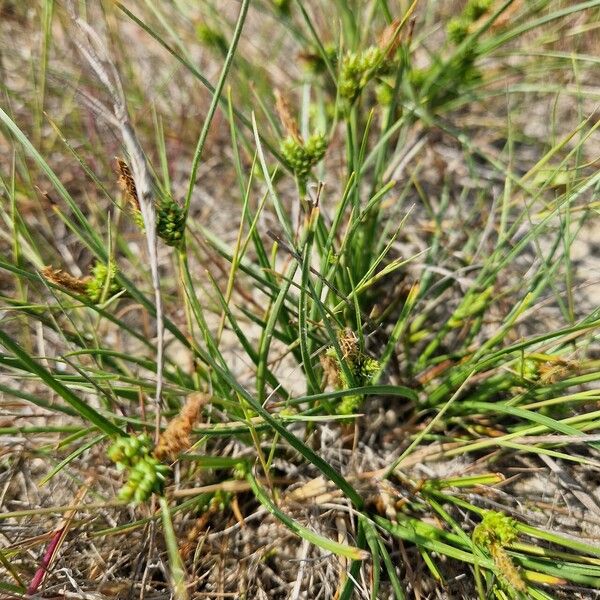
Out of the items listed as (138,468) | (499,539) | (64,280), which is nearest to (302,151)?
(64,280)

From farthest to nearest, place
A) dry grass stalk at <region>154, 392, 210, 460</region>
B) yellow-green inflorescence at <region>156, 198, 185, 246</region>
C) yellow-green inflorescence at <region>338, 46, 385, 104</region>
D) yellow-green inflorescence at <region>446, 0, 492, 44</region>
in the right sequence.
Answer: yellow-green inflorescence at <region>446, 0, 492, 44</region>, yellow-green inflorescence at <region>338, 46, 385, 104</region>, yellow-green inflorescence at <region>156, 198, 185, 246</region>, dry grass stalk at <region>154, 392, 210, 460</region>

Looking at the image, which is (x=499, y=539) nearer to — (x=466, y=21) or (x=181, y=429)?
(x=181, y=429)

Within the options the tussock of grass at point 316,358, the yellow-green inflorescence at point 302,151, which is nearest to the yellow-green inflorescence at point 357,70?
the tussock of grass at point 316,358

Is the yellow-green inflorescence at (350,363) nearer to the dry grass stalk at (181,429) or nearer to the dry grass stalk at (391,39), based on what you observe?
the dry grass stalk at (181,429)

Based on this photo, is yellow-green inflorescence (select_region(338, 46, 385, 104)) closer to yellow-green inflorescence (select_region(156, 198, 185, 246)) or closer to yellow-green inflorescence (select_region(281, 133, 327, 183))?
yellow-green inflorescence (select_region(281, 133, 327, 183))

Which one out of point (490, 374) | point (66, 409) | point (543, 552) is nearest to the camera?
point (543, 552)

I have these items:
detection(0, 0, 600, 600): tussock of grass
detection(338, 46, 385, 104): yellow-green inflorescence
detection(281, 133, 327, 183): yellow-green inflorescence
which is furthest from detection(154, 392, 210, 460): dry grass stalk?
detection(338, 46, 385, 104): yellow-green inflorescence

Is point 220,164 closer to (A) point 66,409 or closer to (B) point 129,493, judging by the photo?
(A) point 66,409

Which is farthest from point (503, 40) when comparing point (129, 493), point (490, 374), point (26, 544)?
point (26, 544)
